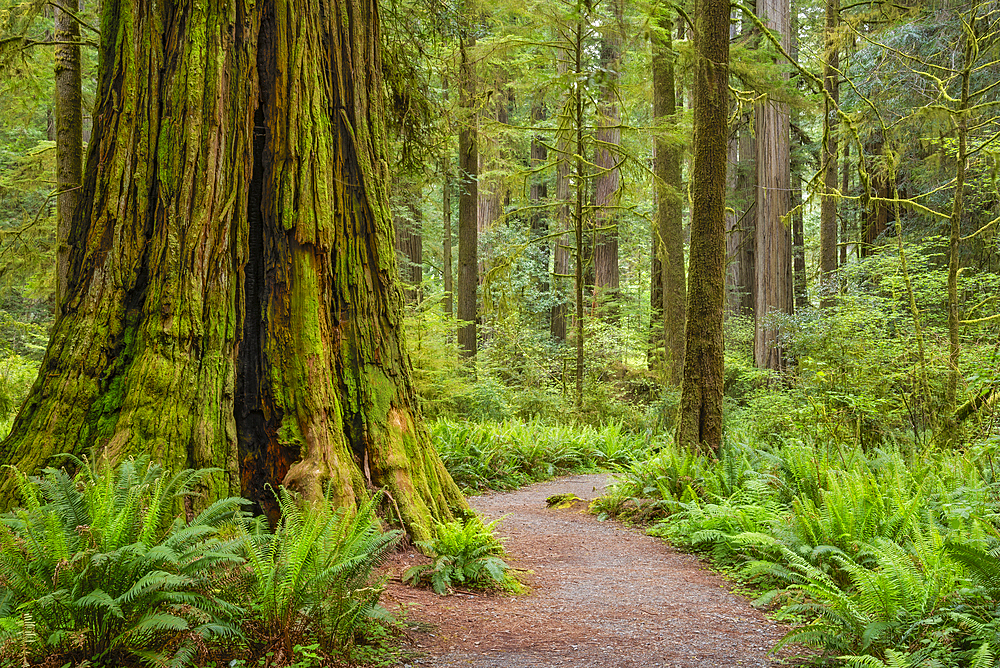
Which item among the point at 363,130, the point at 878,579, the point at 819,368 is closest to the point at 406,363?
the point at 363,130

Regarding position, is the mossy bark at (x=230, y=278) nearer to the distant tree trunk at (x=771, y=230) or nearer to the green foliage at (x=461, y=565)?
the green foliage at (x=461, y=565)

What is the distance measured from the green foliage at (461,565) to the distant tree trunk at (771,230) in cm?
1228

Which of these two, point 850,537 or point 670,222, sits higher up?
point 670,222

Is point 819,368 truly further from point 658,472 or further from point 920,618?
point 920,618

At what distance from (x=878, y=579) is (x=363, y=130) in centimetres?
423

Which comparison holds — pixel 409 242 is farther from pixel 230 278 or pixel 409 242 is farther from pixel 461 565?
pixel 461 565

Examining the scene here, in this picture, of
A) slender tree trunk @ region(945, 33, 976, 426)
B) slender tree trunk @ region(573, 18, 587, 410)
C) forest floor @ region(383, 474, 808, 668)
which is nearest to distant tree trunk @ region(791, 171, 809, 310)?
slender tree trunk @ region(573, 18, 587, 410)

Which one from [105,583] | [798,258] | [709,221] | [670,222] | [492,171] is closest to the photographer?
[105,583]

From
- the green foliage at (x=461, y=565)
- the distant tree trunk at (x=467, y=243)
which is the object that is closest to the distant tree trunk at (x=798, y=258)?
the distant tree trunk at (x=467, y=243)

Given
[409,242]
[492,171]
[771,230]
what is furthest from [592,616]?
[409,242]

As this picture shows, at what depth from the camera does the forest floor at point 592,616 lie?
129 inches

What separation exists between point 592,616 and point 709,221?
4.70 m

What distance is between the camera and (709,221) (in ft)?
24.0

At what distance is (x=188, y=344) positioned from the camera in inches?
161
